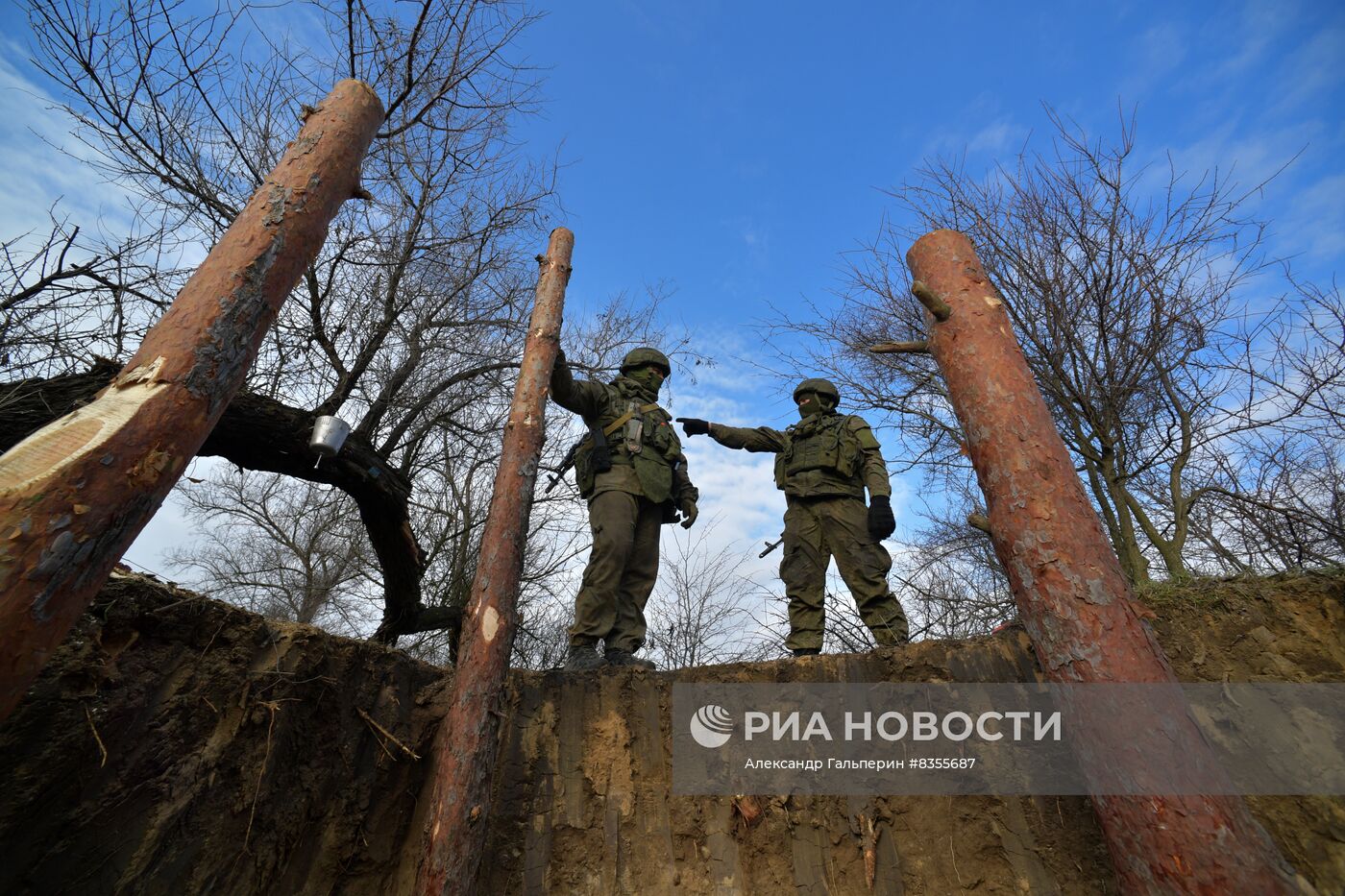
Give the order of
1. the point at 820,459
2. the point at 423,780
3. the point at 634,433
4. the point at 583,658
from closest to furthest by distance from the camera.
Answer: the point at 423,780 → the point at 583,658 → the point at 634,433 → the point at 820,459

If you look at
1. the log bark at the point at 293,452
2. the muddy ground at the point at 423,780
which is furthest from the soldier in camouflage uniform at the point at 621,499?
the log bark at the point at 293,452

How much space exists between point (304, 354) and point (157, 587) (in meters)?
4.43

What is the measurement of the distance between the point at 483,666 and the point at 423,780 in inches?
49.0

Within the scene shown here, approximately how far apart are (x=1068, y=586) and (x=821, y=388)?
12.1ft

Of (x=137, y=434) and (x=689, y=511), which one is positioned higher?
(x=689, y=511)

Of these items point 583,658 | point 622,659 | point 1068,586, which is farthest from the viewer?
point 622,659

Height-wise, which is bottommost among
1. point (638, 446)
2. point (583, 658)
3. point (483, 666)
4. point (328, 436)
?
point (483, 666)

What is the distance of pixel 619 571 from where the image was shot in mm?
4715

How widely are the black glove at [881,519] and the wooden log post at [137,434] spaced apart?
4210 millimetres

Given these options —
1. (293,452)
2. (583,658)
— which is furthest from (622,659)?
(293,452)

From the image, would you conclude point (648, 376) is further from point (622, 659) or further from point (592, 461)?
point (622, 659)

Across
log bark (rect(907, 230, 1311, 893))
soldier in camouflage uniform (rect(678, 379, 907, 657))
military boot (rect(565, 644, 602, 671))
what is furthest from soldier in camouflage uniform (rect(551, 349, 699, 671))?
log bark (rect(907, 230, 1311, 893))

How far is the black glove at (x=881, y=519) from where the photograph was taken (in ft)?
16.8

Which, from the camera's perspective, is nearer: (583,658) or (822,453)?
(583,658)
